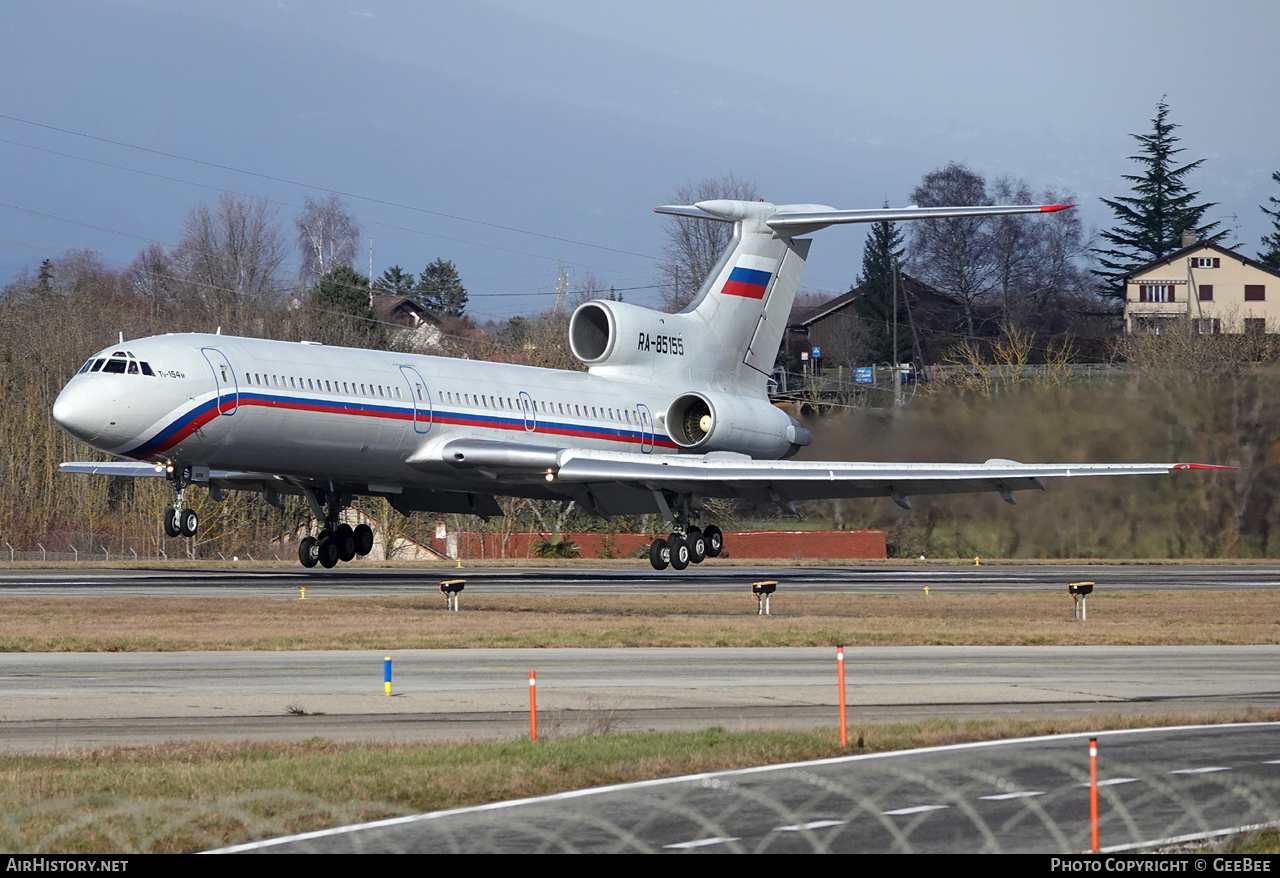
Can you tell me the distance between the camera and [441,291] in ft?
486

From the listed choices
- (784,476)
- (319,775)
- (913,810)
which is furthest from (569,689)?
(784,476)

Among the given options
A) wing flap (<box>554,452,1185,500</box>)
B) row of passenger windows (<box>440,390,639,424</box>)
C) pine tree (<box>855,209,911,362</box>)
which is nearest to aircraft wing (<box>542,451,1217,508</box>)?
wing flap (<box>554,452,1185,500</box>)

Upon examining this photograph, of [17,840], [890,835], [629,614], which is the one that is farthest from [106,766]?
[629,614]

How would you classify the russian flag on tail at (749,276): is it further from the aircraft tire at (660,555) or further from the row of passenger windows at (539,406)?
the aircraft tire at (660,555)

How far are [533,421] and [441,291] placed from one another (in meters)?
109

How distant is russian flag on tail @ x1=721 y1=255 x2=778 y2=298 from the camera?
48594mm

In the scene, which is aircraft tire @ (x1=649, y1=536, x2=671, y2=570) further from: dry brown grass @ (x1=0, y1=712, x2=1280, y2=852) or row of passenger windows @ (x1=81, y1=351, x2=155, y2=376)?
dry brown grass @ (x1=0, y1=712, x2=1280, y2=852)

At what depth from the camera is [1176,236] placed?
115375mm

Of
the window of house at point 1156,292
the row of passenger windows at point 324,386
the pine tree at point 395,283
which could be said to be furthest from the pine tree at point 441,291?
the row of passenger windows at point 324,386

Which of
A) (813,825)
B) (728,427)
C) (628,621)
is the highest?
(728,427)

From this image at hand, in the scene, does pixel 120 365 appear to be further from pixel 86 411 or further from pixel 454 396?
pixel 454 396

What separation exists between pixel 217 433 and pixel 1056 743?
978 inches

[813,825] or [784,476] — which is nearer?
[813,825]
